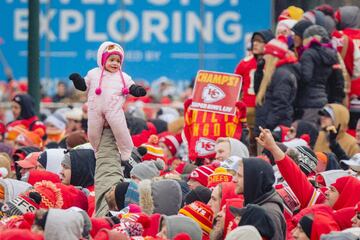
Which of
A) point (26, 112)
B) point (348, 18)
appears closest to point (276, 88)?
point (348, 18)

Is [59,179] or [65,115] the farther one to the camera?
[65,115]

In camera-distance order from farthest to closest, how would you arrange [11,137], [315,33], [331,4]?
[331,4], [11,137], [315,33]

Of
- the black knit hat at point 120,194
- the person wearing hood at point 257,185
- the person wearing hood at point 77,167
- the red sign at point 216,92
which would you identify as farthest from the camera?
the red sign at point 216,92

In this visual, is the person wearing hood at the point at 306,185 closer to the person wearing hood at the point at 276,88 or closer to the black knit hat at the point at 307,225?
the black knit hat at the point at 307,225

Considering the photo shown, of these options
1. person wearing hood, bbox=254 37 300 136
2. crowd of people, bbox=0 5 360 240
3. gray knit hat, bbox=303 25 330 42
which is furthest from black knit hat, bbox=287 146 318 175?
gray knit hat, bbox=303 25 330 42

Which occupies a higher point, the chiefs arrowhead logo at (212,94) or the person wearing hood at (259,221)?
the chiefs arrowhead logo at (212,94)

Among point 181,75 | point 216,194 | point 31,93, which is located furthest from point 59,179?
A: point 181,75

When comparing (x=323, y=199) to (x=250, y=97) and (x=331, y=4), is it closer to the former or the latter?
(x=250, y=97)

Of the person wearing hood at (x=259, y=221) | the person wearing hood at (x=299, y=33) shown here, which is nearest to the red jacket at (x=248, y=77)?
the person wearing hood at (x=299, y=33)

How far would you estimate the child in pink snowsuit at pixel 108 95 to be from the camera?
15477mm

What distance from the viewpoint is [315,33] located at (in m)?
20.8

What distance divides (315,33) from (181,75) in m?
12.8

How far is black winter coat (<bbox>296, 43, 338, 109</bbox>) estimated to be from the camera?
20.8m

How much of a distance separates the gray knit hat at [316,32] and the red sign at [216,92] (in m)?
1.40
